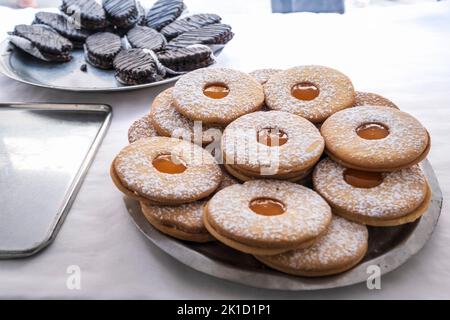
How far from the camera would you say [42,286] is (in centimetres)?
87

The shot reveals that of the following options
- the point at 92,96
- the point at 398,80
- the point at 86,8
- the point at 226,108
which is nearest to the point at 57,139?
the point at 92,96

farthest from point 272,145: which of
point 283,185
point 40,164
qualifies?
point 40,164

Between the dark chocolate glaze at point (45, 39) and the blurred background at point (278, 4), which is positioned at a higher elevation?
the dark chocolate glaze at point (45, 39)

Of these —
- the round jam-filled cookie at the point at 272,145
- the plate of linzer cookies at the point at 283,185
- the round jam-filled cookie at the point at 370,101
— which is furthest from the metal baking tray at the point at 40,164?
the round jam-filled cookie at the point at 370,101

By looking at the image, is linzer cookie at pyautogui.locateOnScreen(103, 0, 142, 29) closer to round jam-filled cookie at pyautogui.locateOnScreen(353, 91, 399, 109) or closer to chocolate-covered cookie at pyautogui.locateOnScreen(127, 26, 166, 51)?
chocolate-covered cookie at pyautogui.locateOnScreen(127, 26, 166, 51)

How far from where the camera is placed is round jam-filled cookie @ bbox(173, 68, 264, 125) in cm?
107

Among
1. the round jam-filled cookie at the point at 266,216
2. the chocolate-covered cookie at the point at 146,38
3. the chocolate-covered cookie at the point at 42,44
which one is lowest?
the round jam-filled cookie at the point at 266,216

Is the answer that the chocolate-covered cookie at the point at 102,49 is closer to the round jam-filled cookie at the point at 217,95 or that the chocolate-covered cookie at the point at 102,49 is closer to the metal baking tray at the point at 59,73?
the metal baking tray at the point at 59,73

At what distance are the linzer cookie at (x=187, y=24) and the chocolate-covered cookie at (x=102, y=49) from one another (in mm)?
165

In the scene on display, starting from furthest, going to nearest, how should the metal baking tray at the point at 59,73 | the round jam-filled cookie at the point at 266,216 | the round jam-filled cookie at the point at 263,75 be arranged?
the metal baking tray at the point at 59,73 < the round jam-filled cookie at the point at 263,75 < the round jam-filled cookie at the point at 266,216

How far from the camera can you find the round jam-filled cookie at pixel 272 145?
0.93 m

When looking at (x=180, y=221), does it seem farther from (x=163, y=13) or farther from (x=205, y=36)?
(x=163, y=13)

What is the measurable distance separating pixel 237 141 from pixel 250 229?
0.23 metres

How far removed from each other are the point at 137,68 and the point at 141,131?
0.31 metres
